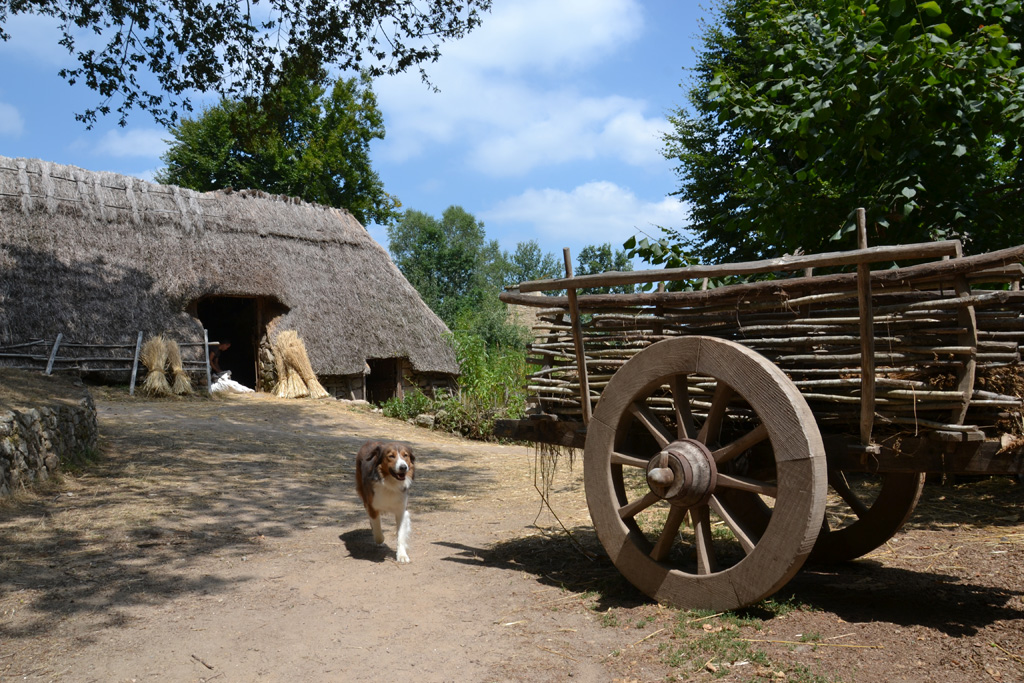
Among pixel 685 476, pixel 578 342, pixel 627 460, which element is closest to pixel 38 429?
pixel 578 342

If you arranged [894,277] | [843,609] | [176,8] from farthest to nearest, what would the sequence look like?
[176,8] → [843,609] → [894,277]

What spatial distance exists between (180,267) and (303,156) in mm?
15790

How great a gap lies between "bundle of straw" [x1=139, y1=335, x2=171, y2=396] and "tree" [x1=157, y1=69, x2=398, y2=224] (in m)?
16.5

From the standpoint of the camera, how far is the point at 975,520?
209 inches

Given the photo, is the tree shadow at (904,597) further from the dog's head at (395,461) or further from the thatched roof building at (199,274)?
the thatched roof building at (199,274)

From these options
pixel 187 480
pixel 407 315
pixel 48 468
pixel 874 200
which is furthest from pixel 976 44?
pixel 407 315

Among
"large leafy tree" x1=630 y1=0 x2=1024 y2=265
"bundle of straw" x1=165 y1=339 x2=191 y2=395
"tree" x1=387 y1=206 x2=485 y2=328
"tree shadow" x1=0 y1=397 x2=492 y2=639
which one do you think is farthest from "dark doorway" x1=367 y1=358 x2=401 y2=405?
"tree" x1=387 y1=206 x2=485 y2=328

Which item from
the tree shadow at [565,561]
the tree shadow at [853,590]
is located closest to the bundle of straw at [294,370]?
the tree shadow at [565,561]

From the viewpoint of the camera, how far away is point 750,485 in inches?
129

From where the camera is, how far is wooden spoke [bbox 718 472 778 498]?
3209 millimetres

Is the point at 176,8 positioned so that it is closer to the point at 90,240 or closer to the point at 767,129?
the point at 90,240

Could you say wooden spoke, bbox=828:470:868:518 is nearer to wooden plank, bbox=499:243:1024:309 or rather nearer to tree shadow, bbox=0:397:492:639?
wooden plank, bbox=499:243:1024:309

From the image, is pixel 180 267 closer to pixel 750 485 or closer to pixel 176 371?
pixel 176 371

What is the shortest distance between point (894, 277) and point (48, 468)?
672 centimetres
